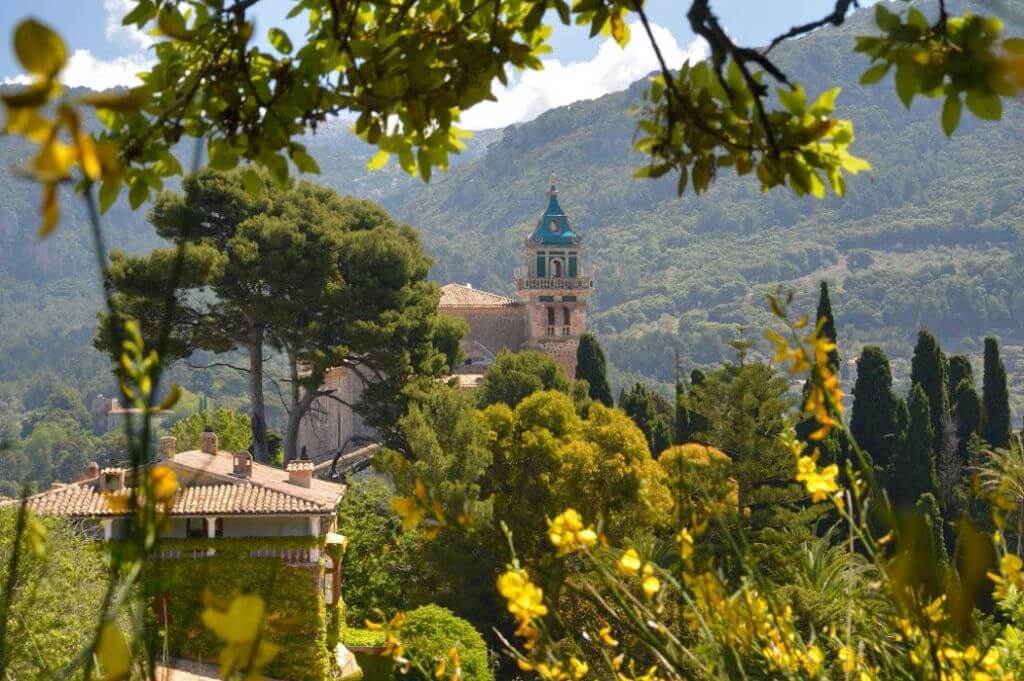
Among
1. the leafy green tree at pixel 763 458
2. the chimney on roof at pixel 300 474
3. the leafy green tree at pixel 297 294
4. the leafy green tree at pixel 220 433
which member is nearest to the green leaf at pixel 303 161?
the leafy green tree at pixel 763 458

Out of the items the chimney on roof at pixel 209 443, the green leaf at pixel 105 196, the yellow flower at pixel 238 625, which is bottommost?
the chimney on roof at pixel 209 443

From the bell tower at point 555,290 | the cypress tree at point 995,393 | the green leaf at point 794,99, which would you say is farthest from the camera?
the bell tower at point 555,290

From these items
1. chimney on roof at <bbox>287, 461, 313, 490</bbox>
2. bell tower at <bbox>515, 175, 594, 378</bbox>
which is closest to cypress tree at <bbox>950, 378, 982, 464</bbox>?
chimney on roof at <bbox>287, 461, 313, 490</bbox>

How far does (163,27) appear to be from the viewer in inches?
86.0

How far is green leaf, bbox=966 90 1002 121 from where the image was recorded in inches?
79.0

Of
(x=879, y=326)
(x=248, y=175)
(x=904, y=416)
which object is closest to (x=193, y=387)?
(x=879, y=326)

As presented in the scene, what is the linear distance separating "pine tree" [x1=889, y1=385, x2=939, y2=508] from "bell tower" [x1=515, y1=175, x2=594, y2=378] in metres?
17.3

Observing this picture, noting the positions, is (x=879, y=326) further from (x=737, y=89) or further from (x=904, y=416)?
(x=737, y=89)

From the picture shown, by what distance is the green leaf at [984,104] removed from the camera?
2008 mm

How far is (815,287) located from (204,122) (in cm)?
10660

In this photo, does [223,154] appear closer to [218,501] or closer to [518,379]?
[218,501]

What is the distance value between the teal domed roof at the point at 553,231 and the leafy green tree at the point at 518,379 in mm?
18568

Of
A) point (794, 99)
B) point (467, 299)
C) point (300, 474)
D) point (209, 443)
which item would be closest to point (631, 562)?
point (794, 99)

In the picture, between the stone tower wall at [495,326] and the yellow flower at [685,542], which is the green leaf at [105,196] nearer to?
the yellow flower at [685,542]
